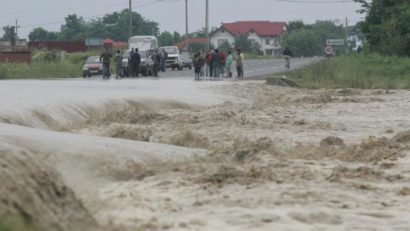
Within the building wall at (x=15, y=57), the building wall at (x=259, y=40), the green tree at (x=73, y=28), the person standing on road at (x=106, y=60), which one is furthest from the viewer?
the building wall at (x=259, y=40)

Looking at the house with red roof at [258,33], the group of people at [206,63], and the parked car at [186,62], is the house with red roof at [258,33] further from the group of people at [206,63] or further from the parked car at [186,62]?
the group of people at [206,63]

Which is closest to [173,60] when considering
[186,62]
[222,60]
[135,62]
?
[186,62]

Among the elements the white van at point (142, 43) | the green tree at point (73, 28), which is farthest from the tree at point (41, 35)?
the white van at point (142, 43)

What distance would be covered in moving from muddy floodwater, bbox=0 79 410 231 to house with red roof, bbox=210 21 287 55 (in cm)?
11897

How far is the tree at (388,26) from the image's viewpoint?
46.6m

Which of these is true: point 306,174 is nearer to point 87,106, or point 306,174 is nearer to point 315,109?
point 87,106

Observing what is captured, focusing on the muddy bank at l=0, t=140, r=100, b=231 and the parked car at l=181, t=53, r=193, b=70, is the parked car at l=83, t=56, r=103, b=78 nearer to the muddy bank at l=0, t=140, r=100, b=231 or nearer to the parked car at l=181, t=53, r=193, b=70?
the parked car at l=181, t=53, r=193, b=70

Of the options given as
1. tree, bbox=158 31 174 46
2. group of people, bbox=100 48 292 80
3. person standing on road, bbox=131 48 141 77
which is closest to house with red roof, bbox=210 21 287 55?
tree, bbox=158 31 174 46

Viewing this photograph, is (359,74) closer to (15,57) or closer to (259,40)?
(15,57)

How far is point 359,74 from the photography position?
38031 millimetres

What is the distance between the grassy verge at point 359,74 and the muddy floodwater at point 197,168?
1391cm

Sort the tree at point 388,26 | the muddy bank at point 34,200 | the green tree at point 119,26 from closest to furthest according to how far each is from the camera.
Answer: the muddy bank at point 34,200, the tree at point 388,26, the green tree at point 119,26

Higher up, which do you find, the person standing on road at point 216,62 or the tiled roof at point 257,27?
the tiled roof at point 257,27

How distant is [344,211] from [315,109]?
49.9 feet
